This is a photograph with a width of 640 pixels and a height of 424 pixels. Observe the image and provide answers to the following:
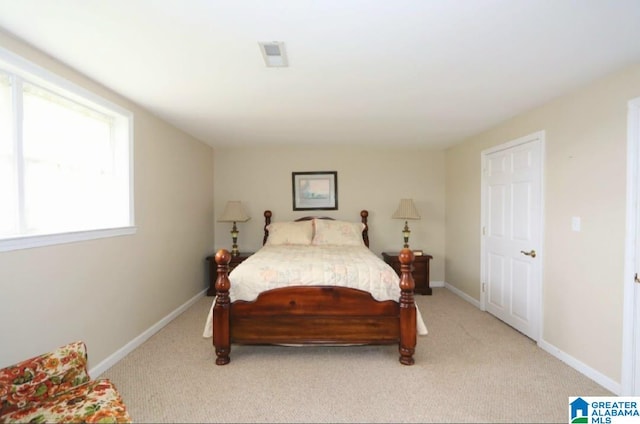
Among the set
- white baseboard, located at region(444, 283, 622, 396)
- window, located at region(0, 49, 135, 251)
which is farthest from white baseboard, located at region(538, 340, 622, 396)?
window, located at region(0, 49, 135, 251)

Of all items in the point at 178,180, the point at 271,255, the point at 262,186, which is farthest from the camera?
the point at 262,186

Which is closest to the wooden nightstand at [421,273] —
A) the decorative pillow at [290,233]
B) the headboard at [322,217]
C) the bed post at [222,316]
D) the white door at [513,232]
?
the headboard at [322,217]

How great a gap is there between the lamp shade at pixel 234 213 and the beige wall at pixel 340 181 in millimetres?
358

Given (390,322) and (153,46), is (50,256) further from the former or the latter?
(390,322)

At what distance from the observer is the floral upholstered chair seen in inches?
49.9

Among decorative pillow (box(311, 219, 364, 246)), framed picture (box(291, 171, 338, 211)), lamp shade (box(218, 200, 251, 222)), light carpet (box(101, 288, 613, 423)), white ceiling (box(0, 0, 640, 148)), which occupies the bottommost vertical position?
light carpet (box(101, 288, 613, 423))

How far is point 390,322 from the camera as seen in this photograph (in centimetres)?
249

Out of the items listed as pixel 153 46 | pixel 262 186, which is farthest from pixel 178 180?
pixel 153 46

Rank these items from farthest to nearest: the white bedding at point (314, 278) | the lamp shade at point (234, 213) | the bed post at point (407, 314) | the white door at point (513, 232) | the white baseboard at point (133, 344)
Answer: the lamp shade at point (234, 213)
the white door at point (513, 232)
the white bedding at point (314, 278)
the bed post at point (407, 314)
the white baseboard at point (133, 344)

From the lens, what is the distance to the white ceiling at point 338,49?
4.79ft

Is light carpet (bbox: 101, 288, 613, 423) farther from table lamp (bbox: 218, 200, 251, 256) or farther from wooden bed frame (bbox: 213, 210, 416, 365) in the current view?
table lamp (bbox: 218, 200, 251, 256)

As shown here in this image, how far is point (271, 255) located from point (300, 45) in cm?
207

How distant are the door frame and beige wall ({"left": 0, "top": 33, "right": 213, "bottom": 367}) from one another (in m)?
3.83

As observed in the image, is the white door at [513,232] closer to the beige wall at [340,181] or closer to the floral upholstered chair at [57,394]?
the beige wall at [340,181]
